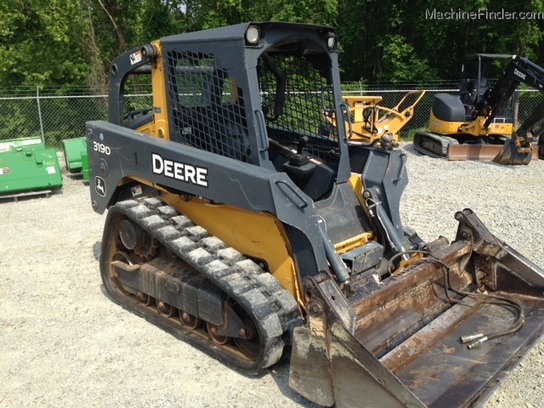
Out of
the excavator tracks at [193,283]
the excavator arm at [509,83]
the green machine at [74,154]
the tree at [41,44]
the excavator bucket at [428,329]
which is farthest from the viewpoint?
the tree at [41,44]

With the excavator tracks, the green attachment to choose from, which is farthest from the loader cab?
the green attachment

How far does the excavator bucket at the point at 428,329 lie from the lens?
Result: 2.88 meters

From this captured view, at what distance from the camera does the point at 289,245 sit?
365cm

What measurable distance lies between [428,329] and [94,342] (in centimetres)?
251

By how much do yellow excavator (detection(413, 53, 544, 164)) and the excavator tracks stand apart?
9275 millimetres

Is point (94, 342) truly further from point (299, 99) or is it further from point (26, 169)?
point (26, 169)

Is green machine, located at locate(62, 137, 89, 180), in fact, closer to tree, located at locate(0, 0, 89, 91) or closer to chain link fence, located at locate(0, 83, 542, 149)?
chain link fence, located at locate(0, 83, 542, 149)

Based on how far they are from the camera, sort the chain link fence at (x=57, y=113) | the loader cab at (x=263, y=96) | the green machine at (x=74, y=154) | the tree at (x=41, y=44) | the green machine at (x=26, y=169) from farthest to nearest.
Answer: the tree at (x=41, y=44)
the chain link fence at (x=57, y=113)
the green machine at (x=74, y=154)
the green machine at (x=26, y=169)
the loader cab at (x=263, y=96)

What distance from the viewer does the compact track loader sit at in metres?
3.13

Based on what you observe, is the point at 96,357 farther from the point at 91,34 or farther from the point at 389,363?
the point at 91,34

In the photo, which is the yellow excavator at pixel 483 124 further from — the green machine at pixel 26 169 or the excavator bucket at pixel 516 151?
the green machine at pixel 26 169

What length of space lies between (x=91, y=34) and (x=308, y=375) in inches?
683

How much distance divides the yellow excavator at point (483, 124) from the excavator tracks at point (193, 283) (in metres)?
9.27

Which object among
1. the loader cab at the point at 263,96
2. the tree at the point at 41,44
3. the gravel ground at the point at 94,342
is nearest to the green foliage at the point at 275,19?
the tree at the point at 41,44
